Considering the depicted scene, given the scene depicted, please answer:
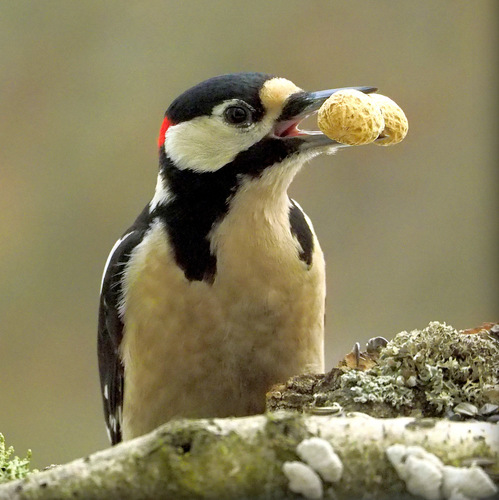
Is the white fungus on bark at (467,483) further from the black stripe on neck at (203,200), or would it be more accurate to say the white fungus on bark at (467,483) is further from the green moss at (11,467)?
the black stripe on neck at (203,200)

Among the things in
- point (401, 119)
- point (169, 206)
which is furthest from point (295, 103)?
point (169, 206)

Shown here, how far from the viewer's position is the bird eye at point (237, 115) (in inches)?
62.1

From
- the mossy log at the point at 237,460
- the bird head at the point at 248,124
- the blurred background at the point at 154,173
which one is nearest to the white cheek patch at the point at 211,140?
the bird head at the point at 248,124

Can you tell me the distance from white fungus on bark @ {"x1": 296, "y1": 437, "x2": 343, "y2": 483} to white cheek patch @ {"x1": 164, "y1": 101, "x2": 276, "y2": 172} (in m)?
0.78

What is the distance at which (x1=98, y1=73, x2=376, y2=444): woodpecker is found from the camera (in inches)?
61.8

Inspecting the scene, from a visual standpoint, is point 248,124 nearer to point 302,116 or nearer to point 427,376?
point 302,116

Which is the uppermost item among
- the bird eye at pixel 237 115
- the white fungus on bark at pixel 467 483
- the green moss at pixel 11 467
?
the bird eye at pixel 237 115

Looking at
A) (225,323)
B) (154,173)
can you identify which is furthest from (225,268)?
(154,173)

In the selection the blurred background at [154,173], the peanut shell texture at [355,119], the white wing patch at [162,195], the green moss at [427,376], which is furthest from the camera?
the blurred background at [154,173]

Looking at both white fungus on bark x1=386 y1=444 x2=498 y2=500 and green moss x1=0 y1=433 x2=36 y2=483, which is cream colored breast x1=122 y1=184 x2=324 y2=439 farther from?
white fungus on bark x1=386 y1=444 x2=498 y2=500

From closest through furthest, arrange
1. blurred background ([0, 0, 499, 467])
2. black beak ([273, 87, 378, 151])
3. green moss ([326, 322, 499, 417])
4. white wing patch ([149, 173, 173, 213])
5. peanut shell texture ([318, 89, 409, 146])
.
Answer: green moss ([326, 322, 499, 417]) < peanut shell texture ([318, 89, 409, 146]) < black beak ([273, 87, 378, 151]) < white wing patch ([149, 173, 173, 213]) < blurred background ([0, 0, 499, 467])

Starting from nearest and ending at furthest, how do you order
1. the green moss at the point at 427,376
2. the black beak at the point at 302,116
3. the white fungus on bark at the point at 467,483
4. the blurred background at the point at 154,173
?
the white fungus on bark at the point at 467,483 → the green moss at the point at 427,376 → the black beak at the point at 302,116 → the blurred background at the point at 154,173


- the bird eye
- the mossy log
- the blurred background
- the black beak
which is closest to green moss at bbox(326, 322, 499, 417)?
the mossy log

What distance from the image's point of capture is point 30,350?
14.7 feet
